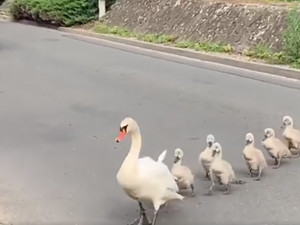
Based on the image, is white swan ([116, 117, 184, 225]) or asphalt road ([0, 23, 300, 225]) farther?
asphalt road ([0, 23, 300, 225])

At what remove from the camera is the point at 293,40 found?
48.0 feet

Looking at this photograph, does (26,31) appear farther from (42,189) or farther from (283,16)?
(42,189)

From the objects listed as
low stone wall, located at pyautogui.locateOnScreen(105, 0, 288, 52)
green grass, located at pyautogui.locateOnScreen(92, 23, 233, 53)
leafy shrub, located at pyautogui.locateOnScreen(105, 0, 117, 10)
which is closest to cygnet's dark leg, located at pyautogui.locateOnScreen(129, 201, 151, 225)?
low stone wall, located at pyautogui.locateOnScreen(105, 0, 288, 52)

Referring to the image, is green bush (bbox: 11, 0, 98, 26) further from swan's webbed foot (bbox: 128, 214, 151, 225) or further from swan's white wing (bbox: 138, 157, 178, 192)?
swan's white wing (bbox: 138, 157, 178, 192)

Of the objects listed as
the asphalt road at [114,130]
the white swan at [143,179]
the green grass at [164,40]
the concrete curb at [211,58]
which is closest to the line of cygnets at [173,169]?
the white swan at [143,179]

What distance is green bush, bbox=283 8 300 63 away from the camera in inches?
576

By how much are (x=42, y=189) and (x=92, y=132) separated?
239 centimetres

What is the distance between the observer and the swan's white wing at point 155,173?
19.5ft

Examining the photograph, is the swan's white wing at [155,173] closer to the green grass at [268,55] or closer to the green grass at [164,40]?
the green grass at [268,55]

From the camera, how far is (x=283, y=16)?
16.3 m

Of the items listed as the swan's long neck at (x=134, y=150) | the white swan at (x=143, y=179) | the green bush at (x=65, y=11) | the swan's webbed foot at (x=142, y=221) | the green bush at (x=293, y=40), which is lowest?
the green bush at (x=65, y=11)

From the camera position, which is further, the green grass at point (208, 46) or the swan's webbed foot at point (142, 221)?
the green grass at point (208, 46)

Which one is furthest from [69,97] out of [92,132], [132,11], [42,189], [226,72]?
[132,11]

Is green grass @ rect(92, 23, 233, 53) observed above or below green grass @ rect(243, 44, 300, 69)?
below
